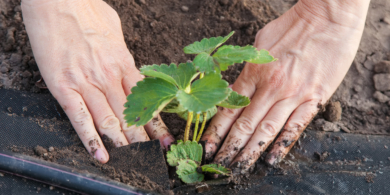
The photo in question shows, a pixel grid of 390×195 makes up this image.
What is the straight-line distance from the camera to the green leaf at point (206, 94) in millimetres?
1321

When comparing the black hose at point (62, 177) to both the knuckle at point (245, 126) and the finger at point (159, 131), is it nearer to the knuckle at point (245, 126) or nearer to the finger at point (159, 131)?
the finger at point (159, 131)

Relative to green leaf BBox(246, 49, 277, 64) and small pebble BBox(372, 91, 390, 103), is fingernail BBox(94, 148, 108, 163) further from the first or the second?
small pebble BBox(372, 91, 390, 103)

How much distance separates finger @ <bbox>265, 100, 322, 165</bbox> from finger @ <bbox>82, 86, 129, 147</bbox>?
93cm

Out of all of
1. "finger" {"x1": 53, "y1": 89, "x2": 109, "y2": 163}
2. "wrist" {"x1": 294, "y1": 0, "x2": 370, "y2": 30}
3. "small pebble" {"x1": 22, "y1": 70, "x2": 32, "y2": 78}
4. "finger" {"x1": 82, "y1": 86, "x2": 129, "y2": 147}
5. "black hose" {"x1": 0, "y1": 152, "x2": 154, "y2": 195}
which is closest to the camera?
"black hose" {"x1": 0, "y1": 152, "x2": 154, "y2": 195}

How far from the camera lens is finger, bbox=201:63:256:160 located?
6.47 ft

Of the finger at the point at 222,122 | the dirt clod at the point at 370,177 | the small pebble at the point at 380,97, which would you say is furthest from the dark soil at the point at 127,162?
the small pebble at the point at 380,97

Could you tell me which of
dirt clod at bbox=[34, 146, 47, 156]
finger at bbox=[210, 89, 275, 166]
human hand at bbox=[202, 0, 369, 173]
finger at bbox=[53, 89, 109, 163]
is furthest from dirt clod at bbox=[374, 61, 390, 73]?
dirt clod at bbox=[34, 146, 47, 156]

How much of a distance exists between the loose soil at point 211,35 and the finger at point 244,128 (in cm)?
35

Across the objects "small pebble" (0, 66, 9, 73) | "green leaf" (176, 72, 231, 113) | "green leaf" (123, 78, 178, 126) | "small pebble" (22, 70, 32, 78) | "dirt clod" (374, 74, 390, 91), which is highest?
"green leaf" (176, 72, 231, 113)

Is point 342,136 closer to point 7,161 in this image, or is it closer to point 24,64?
point 7,161

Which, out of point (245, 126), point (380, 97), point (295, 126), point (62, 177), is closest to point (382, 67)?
point (380, 97)

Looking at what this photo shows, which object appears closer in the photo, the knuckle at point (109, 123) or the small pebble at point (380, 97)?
the knuckle at point (109, 123)

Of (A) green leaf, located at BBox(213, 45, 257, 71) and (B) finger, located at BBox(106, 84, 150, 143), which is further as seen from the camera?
(B) finger, located at BBox(106, 84, 150, 143)

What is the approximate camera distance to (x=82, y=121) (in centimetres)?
187
